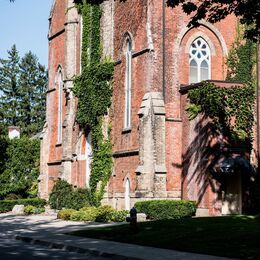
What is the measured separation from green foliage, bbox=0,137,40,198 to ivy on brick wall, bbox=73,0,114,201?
9799mm

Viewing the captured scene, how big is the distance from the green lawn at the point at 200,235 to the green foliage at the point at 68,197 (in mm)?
11921

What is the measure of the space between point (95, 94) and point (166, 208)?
10.5 m

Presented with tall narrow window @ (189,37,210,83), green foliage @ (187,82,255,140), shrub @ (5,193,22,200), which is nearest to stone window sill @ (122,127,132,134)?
green foliage @ (187,82,255,140)

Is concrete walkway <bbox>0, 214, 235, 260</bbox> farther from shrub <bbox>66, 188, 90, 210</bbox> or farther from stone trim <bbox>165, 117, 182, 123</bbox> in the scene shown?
shrub <bbox>66, 188, 90, 210</bbox>

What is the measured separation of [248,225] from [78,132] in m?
19.8

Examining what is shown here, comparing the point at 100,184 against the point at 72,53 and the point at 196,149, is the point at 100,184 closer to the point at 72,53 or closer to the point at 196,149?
the point at 196,149

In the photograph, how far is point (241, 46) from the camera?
34406mm

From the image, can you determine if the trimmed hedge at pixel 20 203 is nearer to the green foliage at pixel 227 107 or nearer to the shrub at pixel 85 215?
the shrub at pixel 85 215

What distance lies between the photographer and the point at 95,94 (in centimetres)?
3634

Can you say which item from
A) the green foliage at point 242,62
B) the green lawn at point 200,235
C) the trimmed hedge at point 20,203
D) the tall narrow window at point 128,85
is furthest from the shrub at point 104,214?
the trimmed hedge at point 20,203

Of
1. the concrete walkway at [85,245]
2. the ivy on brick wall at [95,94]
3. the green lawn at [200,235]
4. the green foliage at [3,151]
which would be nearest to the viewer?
the concrete walkway at [85,245]

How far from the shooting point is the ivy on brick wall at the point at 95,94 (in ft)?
115

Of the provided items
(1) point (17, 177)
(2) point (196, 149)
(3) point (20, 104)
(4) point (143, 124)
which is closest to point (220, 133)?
(2) point (196, 149)

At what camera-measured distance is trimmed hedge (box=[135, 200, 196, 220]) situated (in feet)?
93.1
